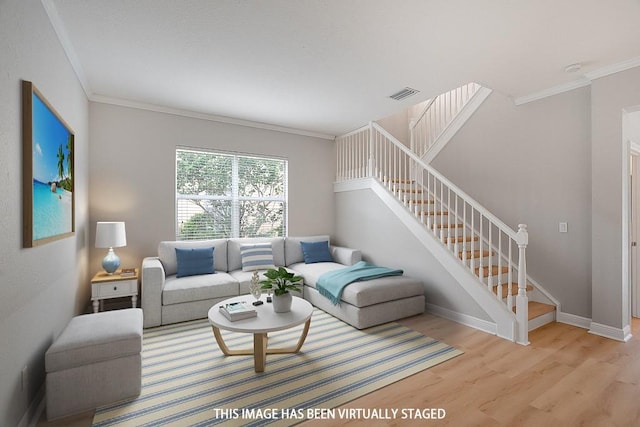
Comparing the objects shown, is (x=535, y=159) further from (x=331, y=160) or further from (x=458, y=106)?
(x=331, y=160)

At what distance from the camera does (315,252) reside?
470cm

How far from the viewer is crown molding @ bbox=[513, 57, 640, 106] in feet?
9.27

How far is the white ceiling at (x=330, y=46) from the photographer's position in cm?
212

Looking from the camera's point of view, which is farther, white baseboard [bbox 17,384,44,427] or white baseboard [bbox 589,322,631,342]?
white baseboard [bbox 589,322,631,342]

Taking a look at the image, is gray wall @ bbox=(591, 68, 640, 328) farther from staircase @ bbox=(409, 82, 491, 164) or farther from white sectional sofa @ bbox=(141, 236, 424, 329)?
white sectional sofa @ bbox=(141, 236, 424, 329)

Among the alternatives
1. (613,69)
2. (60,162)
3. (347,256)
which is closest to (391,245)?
(347,256)

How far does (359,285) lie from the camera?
10.9 feet

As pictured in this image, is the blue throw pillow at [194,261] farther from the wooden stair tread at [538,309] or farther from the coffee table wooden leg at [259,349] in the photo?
the wooden stair tread at [538,309]

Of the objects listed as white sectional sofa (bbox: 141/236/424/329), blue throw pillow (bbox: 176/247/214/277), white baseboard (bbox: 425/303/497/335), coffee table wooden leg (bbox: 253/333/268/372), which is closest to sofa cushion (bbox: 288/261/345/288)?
white sectional sofa (bbox: 141/236/424/329)

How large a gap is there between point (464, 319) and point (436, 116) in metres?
3.32

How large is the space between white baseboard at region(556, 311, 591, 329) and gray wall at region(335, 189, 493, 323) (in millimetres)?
1037

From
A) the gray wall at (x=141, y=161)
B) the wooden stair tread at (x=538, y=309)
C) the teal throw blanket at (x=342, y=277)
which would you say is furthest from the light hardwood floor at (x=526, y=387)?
the gray wall at (x=141, y=161)

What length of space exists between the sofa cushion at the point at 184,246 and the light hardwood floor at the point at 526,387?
6.98 ft

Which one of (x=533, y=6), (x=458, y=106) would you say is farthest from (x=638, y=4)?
(x=458, y=106)
